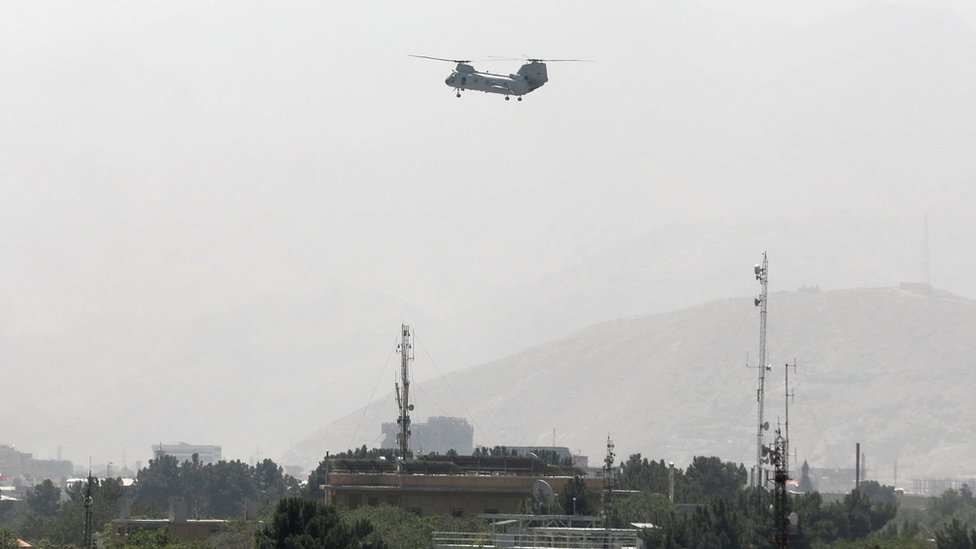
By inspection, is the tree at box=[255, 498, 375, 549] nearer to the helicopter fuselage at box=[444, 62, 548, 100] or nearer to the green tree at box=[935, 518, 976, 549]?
the green tree at box=[935, 518, 976, 549]

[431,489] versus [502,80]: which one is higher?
[502,80]

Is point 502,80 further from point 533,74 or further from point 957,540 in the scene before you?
point 957,540

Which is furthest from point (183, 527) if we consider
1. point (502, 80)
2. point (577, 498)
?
Result: point (502, 80)

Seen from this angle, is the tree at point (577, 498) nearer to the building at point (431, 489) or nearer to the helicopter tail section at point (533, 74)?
the building at point (431, 489)

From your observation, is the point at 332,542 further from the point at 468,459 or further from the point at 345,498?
the point at 468,459

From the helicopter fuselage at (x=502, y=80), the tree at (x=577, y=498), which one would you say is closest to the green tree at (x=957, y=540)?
the tree at (x=577, y=498)

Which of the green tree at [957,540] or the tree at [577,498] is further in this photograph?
the tree at [577,498]

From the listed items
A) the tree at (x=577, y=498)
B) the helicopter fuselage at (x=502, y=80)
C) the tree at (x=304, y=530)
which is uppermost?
the helicopter fuselage at (x=502, y=80)

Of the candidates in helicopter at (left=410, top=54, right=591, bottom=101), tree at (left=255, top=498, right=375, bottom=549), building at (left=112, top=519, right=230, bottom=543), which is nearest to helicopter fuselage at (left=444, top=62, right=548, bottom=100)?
helicopter at (left=410, top=54, right=591, bottom=101)
